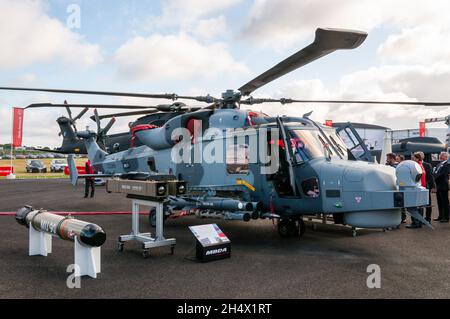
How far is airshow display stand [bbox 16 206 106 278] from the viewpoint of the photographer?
540cm

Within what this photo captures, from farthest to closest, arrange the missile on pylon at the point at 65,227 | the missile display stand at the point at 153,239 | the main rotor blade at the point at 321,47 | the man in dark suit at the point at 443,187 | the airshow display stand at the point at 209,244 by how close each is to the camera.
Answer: the man in dark suit at the point at 443,187 → the missile display stand at the point at 153,239 → the airshow display stand at the point at 209,244 → the missile on pylon at the point at 65,227 → the main rotor blade at the point at 321,47

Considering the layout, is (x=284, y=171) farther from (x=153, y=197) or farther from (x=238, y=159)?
(x=153, y=197)

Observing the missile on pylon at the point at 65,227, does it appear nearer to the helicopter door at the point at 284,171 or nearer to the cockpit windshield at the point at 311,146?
the helicopter door at the point at 284,171

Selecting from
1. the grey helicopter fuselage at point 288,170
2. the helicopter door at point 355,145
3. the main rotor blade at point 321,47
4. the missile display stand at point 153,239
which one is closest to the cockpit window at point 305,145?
the grey helicopter fuselage at point 288,170

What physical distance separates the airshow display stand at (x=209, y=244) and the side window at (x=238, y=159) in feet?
5.56

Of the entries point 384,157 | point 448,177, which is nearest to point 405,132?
point 448,177

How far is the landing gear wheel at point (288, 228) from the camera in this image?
818 centimetres

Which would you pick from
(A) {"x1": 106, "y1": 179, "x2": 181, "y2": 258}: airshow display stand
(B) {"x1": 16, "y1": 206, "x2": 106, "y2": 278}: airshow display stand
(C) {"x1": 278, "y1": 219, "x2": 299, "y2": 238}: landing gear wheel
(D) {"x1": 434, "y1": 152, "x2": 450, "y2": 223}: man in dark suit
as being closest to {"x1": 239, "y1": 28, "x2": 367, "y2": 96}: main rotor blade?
(A) {"x1": 106, "y1": 179, "x2": 181, "y2": 258}: airshow display stand

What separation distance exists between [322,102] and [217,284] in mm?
4917

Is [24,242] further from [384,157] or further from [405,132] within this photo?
[405,132]

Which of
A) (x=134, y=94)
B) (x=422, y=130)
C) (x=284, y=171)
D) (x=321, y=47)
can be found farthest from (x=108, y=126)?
(x=422, y=130)

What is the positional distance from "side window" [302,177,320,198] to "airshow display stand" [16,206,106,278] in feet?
12.2

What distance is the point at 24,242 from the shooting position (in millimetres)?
7727

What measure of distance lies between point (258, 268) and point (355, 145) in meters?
3.64
